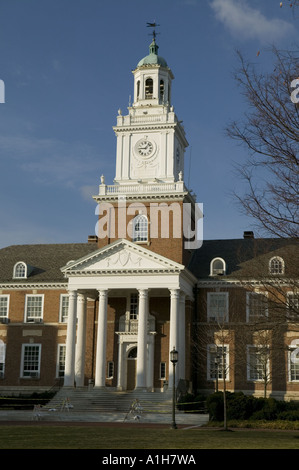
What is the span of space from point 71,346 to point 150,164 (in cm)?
1563

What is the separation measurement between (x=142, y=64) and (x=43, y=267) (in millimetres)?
18851

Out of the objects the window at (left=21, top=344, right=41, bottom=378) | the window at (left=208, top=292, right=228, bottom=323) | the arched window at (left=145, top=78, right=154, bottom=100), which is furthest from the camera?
the arched window at (left=145, top=78, right=154, bottom=100)

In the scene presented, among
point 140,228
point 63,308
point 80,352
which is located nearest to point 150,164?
point 140,228

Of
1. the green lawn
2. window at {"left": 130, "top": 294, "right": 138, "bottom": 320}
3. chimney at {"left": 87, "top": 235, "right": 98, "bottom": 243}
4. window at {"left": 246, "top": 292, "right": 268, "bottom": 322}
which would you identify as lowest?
the green lawn

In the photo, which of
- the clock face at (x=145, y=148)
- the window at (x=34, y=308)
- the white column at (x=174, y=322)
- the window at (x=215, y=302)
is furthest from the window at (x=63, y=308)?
the clock face at (x=145, y=148)

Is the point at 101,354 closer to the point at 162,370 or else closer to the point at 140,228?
the point at 162,370

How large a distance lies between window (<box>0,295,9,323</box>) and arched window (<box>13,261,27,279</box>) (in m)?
1.90

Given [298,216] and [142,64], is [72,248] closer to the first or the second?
[142,64]

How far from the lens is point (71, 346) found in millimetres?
44469

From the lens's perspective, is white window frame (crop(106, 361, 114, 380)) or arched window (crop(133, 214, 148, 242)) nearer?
white window frame (crop(106, 361, 114, 380))

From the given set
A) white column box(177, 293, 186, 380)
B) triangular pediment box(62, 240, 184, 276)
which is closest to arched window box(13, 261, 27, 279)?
triangular pediment box(62, 240, 184, 276)

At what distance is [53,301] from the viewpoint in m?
51.4

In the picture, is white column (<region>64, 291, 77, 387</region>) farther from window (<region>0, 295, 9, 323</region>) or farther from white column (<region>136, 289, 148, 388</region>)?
window (<region>0, 295, 9, 323</region>)

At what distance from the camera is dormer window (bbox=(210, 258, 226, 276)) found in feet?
162
